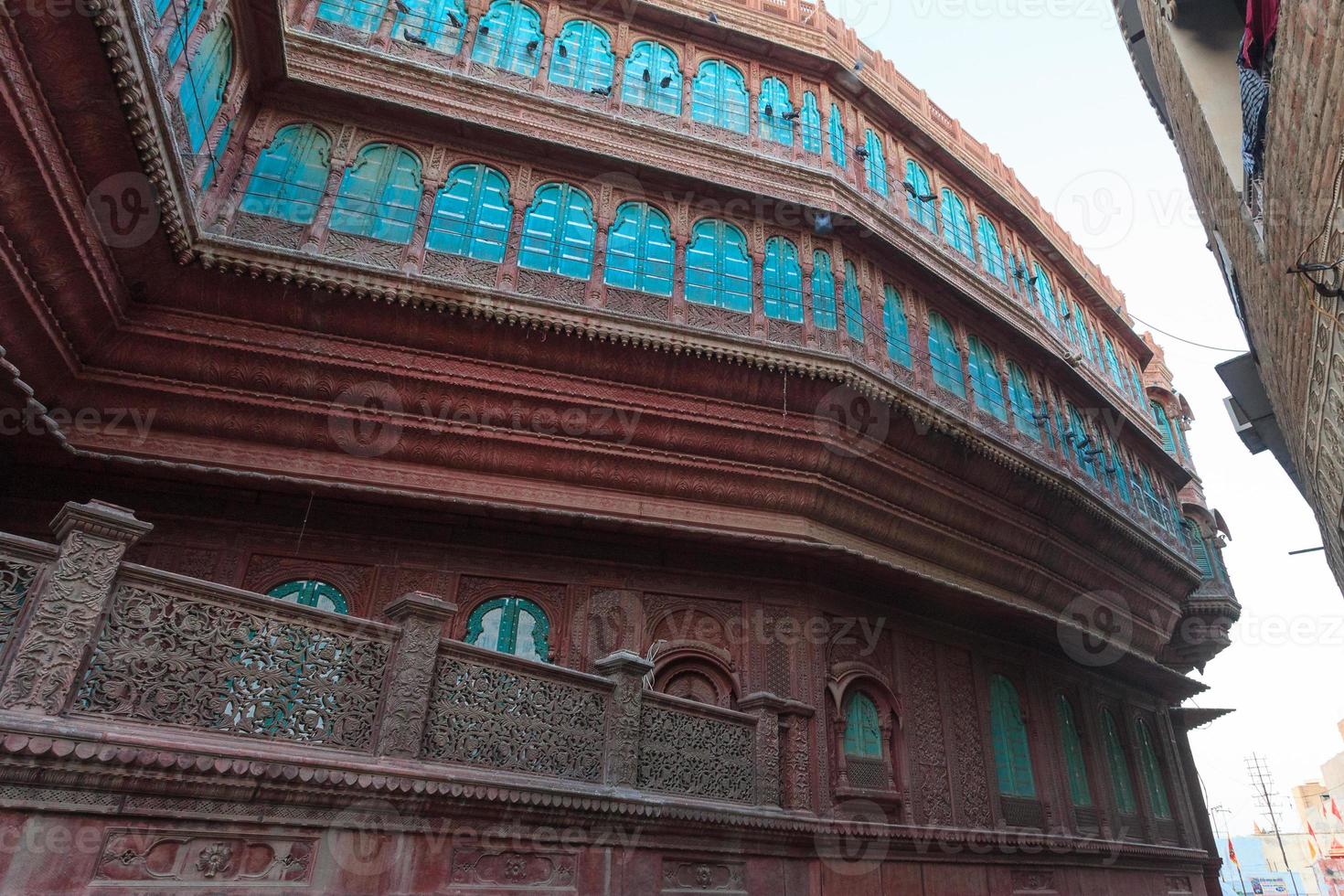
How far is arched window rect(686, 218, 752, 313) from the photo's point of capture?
9.41m

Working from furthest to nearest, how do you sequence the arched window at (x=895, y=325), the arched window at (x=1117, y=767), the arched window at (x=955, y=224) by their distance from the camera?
the arched window at (x=955, y=224) → the arched window at (x=1117, y=767) → the arched window at (x=895, y=325)

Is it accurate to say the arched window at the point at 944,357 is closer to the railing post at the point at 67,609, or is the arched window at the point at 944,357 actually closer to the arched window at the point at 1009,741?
the arched window at the point at 1009,741

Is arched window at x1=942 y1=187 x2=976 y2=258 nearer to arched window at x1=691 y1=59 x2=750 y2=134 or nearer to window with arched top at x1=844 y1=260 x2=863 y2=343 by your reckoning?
window with arched top at x1=844 y1=260 x2=863 y2=343

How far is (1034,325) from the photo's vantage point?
13.3 meters

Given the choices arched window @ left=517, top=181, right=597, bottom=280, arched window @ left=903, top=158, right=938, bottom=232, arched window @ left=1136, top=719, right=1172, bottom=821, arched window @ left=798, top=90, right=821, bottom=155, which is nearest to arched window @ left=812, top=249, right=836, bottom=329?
arched window @ left=798, top=90, right=821, bottom=155

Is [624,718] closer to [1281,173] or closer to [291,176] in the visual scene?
[1281,173]

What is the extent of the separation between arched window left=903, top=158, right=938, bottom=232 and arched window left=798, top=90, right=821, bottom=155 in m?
1.85

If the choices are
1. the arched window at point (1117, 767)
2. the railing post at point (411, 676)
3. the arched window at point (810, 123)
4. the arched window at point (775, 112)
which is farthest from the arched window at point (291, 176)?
the arched window at point (1117, 767)

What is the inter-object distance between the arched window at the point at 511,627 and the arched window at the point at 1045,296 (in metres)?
10.8

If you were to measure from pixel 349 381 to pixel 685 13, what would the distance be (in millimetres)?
6859

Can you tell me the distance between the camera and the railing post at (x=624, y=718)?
5.59 metres

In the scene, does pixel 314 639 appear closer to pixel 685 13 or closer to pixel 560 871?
pixel 560 871

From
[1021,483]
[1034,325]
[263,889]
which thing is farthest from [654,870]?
[1034,325]

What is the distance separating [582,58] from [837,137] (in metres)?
3.74
